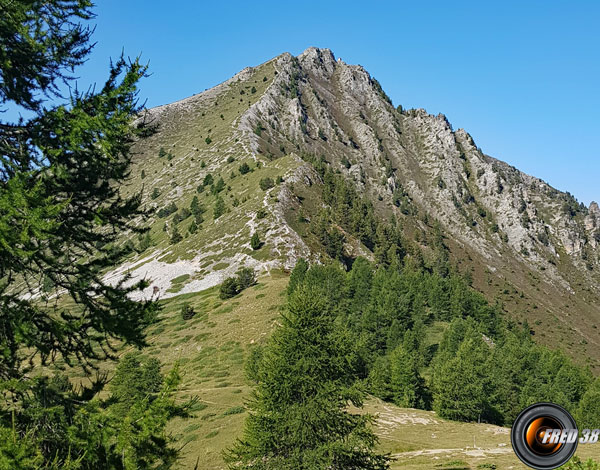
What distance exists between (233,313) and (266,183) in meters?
48.5

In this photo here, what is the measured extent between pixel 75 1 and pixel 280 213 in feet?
285

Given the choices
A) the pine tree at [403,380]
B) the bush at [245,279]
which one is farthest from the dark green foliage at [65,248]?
the bush at [245,279]

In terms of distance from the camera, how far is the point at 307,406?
55.7 ft

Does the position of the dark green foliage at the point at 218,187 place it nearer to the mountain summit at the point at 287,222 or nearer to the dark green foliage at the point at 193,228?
the mountain summit at the point at 287,222

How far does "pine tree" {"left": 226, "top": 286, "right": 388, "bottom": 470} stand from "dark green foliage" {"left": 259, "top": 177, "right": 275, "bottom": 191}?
89118 mm

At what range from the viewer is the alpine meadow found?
23.9ft

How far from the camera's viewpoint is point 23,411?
7.04 m

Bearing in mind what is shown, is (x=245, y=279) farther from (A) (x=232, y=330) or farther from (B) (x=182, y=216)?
(B) (x=182, y=216)

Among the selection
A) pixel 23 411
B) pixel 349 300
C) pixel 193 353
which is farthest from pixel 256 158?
pixel 23 411

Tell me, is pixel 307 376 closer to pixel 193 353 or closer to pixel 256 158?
pixel 193 353

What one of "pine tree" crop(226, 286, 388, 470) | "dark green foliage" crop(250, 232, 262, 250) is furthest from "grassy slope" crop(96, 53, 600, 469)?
"pine tree" crop(226, 286, 388, 470)

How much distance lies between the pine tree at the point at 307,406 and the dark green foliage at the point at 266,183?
89.1 m

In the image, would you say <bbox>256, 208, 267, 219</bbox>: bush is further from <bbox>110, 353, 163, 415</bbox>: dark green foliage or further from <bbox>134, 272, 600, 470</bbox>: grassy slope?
<bbox>110, 353, 163, 415</bbox>: dark green foliage

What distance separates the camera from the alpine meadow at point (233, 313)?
7.29 metres
